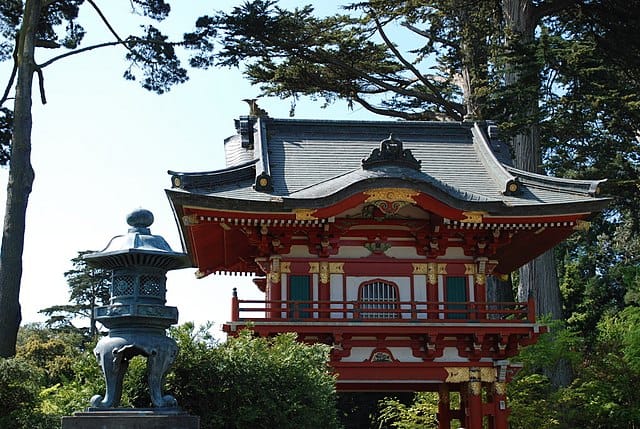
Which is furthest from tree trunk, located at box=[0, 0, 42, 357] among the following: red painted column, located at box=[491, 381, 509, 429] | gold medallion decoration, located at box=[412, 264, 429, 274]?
red painted column, located at box=[491, 381, 509, 429]

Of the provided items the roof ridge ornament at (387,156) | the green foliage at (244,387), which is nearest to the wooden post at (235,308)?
the green foliage at (244,387)

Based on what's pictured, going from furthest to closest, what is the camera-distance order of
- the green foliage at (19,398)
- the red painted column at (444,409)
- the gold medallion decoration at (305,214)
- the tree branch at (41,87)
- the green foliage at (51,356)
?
1. the green foliage at (51,356)
2. the tree branch at (41,87)
3. the red painted column at (444,409)
4. the gold medallion decoration at (305,214)
5. the green foliage at (19,398)

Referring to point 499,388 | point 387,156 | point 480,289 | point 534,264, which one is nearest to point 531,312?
point 480,289

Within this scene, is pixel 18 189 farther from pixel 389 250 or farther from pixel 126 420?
pixel 126 420

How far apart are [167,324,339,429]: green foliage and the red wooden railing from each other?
2.60 metres

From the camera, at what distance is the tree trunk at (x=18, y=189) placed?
17547 mm

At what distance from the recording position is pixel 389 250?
628 inches

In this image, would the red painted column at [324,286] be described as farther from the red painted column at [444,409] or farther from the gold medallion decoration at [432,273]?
the red painted column at [444,409]

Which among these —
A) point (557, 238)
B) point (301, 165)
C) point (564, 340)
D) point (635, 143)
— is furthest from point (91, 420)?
point (635, 143)

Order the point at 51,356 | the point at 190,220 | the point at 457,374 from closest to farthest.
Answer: the point at 190,220, the point at 457,374, the point at 51,356

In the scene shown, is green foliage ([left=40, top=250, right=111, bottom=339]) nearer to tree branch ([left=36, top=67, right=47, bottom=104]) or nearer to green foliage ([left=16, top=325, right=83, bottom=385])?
green foliage ([left=16, top=325, right=83, bottom=385])

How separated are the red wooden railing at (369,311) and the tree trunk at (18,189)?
5.76m

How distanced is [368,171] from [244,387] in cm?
513

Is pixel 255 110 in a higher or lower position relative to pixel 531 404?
higher
